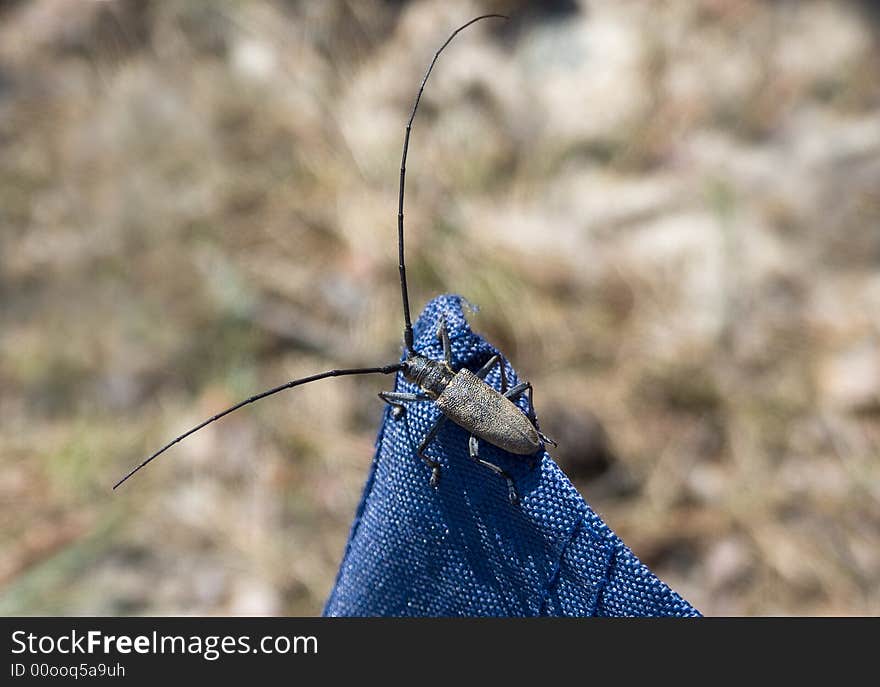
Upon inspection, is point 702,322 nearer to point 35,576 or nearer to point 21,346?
point 35,576

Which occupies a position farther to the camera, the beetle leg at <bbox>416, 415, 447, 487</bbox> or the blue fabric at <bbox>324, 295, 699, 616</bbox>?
the beetle leg at <bbox>416, 415, 447, 487</bbox>

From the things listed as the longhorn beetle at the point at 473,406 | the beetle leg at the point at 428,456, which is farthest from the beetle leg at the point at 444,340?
the beetle leg at the point at 428,456

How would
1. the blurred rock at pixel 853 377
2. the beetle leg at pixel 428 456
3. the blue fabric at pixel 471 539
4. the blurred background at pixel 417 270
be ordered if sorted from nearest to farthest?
1. the blue fabric at pixel 471 539
2. the beetle leg at pixel 428 456
3. the blurred background at pixel 417 270
4. the blurred rock at pixel 853 377

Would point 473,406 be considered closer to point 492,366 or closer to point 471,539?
point 492,366

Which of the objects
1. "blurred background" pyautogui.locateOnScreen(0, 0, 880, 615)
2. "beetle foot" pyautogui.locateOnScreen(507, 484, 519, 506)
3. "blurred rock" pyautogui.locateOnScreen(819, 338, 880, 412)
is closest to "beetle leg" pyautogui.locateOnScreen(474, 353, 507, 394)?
"beetle foot" pyautogui.locateOnScreen(507, 484, 519, 506)

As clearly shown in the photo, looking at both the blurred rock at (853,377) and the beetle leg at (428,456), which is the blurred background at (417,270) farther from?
the beetle leg at (428,456)

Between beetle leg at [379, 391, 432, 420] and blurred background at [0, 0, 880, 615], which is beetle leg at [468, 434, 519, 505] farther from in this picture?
blurred background at [0, 0, 880, 615]

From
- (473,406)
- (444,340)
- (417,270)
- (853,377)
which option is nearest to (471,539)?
(473,406)
